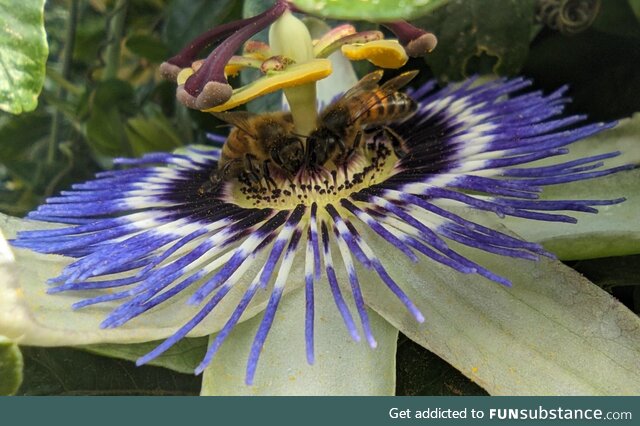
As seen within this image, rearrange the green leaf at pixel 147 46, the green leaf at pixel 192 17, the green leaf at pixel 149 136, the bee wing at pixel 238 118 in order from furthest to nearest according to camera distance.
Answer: the green leaf at pixel 147 46
the green leaf at pixel 149 136
the green leaf at pixel 192 17
the bee wing at pixel 238 118

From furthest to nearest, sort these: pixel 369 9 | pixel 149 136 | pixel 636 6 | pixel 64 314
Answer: pixel 149 136 < pixel 636 6 < pixel 64 314 < pixel 369 9

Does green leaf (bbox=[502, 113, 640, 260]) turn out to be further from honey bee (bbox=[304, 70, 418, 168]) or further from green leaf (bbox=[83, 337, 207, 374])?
green leaf (bbox=[83, 337, 207, 374])

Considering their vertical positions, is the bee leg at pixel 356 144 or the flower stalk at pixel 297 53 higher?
the flower stalk at pixel 297 53

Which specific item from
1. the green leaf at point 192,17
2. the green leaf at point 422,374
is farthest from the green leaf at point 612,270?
the green leaf at point 192,17

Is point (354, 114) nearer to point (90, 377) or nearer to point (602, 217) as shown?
point (602, 217)

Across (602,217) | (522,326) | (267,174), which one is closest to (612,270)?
(602,217)

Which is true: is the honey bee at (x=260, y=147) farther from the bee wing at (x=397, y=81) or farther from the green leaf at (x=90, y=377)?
the green leaf at (x=90, y=377)

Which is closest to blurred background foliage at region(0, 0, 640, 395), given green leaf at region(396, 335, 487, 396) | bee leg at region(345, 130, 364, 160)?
green leaf at region(396, 335, 487, 396)
